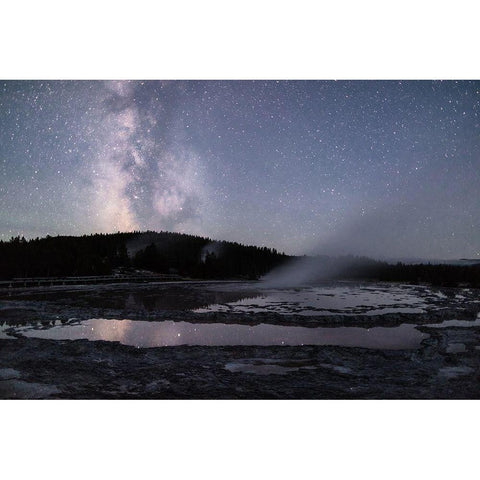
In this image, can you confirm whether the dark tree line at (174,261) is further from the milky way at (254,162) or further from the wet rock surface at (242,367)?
the wet rock surface at (242,367)

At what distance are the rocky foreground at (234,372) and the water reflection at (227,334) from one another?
23 cm

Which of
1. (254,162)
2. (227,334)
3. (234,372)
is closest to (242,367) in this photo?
(234,372)

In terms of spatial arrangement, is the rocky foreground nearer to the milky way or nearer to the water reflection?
the water reflection

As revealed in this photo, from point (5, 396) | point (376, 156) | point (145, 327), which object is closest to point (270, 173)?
point (376, 156)

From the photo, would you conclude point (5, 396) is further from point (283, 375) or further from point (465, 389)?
point (465, 389)

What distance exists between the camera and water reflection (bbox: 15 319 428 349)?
6633 millimetres

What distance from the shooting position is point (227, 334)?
279 inches

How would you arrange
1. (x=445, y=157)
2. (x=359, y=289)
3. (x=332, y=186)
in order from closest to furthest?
(x=445, y=157), (x=332, y=186), (x=359, y=289)

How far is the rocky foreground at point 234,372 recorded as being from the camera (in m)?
5.57

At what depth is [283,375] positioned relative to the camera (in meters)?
5.78

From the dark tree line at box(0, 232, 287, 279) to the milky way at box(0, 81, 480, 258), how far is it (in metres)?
0.22

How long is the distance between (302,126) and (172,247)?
10.6 ft

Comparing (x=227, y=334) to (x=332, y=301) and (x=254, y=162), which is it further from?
(x=254, y=162)

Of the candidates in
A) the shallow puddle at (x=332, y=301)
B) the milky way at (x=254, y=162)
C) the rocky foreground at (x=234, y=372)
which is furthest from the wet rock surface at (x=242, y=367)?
the milky way at (x=254, y=162)
